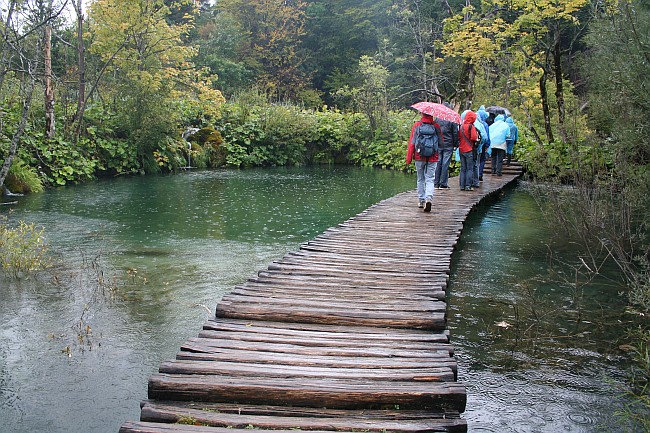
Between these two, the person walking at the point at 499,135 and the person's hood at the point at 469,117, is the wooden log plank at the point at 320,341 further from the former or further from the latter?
the person walking at the point at 499,135

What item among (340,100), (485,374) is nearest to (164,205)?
(485,374)

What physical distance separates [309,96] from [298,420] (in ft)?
133

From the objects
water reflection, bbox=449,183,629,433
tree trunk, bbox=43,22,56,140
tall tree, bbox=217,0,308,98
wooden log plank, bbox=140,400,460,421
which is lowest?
water reflection, bbox=449,183,629,433

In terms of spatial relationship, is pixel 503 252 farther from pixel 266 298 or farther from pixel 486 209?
pixel 266 298

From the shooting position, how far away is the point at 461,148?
1310 centimetres

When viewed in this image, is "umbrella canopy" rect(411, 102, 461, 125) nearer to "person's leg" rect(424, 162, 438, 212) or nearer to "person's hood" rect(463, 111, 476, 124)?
"person's leg" rect(424, 162, 438, 212)

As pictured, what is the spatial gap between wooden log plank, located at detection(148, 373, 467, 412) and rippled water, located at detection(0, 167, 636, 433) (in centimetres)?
81

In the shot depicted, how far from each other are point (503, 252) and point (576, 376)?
196 inches

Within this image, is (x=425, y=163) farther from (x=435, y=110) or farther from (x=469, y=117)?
(x=469, y=117)

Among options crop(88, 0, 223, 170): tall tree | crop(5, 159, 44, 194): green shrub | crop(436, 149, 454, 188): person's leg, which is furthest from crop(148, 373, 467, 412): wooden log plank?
crop(88, 0, 223, 170): tall tree

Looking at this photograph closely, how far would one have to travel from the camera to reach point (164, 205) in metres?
15.6

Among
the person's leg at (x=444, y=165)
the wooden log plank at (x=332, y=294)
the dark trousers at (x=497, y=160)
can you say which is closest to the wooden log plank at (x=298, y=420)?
the wooden log plank at (x=332, y=294)

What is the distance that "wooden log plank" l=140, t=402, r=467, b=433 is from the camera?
3.58m

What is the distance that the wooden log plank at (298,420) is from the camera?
358 centimetres
